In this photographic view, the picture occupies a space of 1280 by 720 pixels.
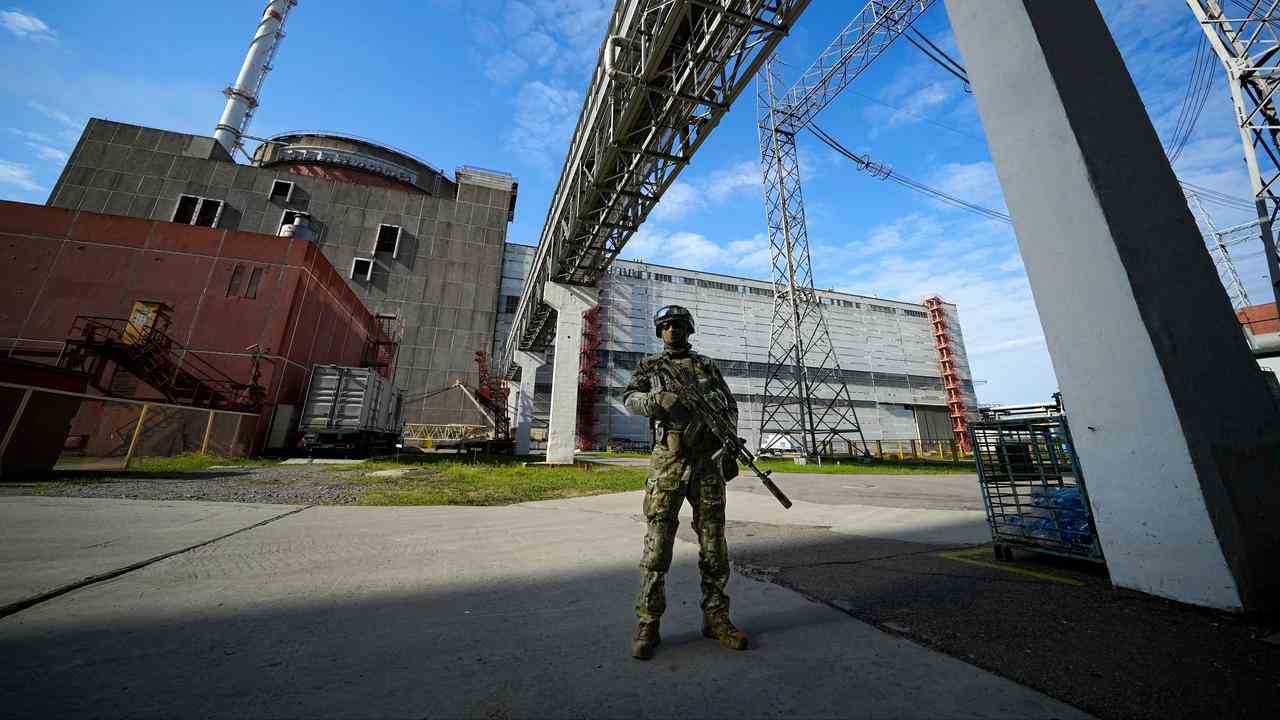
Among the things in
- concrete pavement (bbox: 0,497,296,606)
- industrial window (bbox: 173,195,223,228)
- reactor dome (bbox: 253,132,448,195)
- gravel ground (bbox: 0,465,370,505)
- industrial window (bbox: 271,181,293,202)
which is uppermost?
reactor dome (bbox: 253,132,448,195)

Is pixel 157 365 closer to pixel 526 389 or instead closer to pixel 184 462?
pixel 184 462

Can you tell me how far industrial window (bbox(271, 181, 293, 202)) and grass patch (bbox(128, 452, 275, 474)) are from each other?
69.2 ft

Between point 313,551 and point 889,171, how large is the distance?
35585 millimetres

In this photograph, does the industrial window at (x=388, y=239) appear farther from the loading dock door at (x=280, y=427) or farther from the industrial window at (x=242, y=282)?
the loading dock door at (x=280, y=427)

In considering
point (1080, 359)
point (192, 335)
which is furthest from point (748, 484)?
point (192, 335)

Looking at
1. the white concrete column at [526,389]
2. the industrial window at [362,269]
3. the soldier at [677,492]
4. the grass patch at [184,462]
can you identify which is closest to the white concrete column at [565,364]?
the white concrete column at [526,389]

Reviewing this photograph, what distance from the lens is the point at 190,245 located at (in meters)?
15.7

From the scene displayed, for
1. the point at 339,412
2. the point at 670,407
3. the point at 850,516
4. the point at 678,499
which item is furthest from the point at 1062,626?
the point at 339,412

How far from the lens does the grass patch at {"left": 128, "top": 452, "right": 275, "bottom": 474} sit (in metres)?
9.29

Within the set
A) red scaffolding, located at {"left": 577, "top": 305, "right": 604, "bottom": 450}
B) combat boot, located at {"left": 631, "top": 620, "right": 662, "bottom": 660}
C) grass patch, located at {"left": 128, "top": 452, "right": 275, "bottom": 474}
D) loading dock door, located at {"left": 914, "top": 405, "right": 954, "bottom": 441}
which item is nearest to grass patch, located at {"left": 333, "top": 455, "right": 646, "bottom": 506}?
grass patch, located at {"left": 128, "top": 452, "right": 275, "bottom": 474}

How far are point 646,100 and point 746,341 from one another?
28.1 metres

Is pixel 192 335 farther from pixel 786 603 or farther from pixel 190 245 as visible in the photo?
pixel 786 603

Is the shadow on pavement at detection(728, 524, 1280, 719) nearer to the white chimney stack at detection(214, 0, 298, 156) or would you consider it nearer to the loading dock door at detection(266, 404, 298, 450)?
the loading dock door at detection(266, 404, 298, 450)

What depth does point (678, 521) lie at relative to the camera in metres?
2.02
